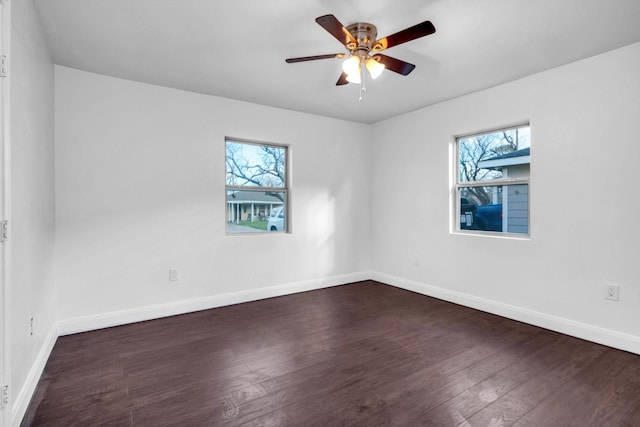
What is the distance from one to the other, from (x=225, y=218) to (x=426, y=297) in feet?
8.74

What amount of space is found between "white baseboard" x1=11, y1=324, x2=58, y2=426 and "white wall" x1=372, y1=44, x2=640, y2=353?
3855mm

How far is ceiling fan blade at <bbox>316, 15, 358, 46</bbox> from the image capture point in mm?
1860

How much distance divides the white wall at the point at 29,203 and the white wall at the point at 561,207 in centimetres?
388

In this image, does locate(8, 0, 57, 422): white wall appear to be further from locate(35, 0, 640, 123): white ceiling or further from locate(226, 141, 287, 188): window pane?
locate(226, 141, 287, 188): window pane

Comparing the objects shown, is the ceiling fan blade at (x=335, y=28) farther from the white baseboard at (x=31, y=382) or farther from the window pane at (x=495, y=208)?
the white baseboard at (x=31, y=382)

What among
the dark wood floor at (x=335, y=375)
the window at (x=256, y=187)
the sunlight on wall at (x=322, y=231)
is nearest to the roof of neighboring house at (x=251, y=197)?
the window at (x=256, y=187)

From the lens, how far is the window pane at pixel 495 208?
3.42m

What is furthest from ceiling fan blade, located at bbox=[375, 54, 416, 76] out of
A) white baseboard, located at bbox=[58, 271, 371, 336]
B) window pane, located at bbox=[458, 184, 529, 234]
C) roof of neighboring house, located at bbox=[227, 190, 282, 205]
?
white baseboard, located at bbox=[58, 271, 371, 336]

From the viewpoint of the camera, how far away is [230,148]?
13.2 feet

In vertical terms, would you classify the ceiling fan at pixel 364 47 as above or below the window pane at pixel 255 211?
above

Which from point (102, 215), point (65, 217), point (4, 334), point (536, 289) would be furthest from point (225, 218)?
point (536, 289)

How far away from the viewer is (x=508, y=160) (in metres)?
3.54

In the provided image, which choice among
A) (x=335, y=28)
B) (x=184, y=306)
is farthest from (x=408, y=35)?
(x=184, y=306)

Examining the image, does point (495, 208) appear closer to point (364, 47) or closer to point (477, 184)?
point (477, 184)
